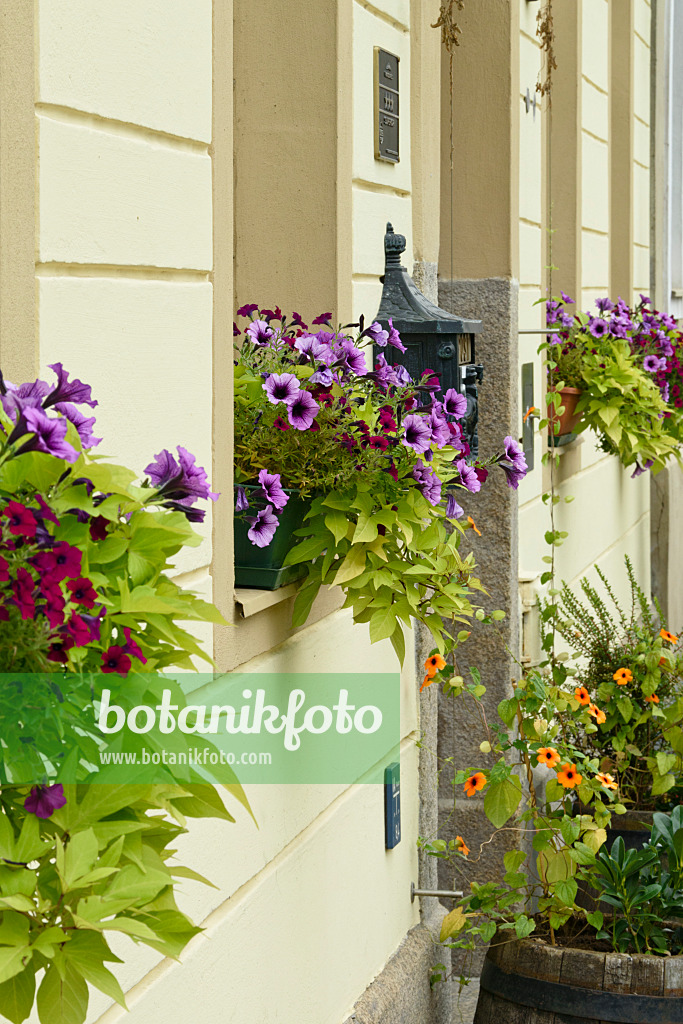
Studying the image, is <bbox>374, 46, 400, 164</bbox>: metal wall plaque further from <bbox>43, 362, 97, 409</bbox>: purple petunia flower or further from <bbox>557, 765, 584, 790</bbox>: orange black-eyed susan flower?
<bbox>43, 362, 97, 409</bbox>: purple petunia flower

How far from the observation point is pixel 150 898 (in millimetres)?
1093

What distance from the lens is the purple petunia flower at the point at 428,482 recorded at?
7.10 ft

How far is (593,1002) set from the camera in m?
2.66

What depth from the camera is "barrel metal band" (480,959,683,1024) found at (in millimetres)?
2621

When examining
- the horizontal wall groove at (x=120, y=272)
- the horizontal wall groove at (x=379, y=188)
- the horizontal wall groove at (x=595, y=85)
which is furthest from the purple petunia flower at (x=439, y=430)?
the horizontal wall groove at (x=595, y=85)

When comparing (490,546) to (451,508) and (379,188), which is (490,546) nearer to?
(379,188)

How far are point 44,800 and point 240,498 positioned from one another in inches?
42.8

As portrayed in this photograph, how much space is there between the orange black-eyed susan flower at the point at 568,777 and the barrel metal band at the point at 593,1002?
1.65 ft

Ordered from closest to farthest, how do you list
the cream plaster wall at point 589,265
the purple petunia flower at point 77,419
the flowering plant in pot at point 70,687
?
the flowering plant in pot at point 70,687 → the purple petunia flower at point 77,419 → the cream plaster wall at point 589,265

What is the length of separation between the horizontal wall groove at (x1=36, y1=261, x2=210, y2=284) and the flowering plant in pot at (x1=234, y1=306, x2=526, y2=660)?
252mm

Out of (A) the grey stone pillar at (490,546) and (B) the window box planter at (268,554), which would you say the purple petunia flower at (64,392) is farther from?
(A) the grey stone pillar at (490,546)

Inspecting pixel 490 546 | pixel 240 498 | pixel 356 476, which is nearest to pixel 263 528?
pixel 240 498

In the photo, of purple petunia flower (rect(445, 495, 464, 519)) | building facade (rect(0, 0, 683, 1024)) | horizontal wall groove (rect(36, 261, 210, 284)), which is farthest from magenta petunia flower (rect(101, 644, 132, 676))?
purple petunia flower (rect(445, 495, 464, 519))

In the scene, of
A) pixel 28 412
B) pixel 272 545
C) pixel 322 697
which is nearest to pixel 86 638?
pixel 28 412
